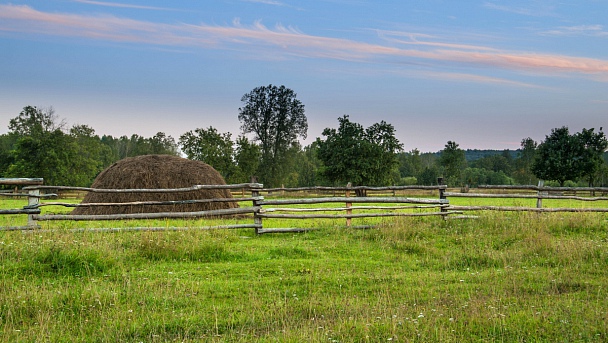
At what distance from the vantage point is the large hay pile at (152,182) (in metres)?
18.0

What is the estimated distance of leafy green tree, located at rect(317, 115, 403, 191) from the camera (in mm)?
46344

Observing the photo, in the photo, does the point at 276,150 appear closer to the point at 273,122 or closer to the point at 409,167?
the point at 273,122

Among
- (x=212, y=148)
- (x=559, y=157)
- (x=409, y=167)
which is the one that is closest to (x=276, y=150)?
(x=212, y=148)

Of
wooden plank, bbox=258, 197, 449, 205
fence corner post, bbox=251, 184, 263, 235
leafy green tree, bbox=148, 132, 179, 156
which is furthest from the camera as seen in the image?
leafy green tree, bbox=148, 132, 179, 156

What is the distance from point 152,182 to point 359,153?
30.3m

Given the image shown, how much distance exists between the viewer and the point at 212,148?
5191 cm

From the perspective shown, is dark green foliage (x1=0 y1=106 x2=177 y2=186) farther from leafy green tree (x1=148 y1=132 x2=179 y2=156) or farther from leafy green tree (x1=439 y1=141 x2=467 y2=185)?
leafy green tree (x1=439 y1=141 x2=467 y2=185)

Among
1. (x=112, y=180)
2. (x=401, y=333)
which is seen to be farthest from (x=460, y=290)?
(x=112, y=180)

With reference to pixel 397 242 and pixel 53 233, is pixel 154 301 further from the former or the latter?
pixel 397 242

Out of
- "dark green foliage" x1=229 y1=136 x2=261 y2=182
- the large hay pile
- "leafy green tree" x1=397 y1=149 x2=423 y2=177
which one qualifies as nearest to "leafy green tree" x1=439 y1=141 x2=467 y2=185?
"dark green foliage" x1=229 y1=136 x2=261 y2=182

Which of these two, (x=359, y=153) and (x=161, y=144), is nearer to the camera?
(x=359, y=153)

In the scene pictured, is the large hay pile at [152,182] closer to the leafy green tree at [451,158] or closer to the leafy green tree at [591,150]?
the leafy green tree at [591,150]

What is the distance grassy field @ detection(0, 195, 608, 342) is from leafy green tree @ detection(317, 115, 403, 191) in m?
34.8

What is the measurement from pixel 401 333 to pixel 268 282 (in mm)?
2673
